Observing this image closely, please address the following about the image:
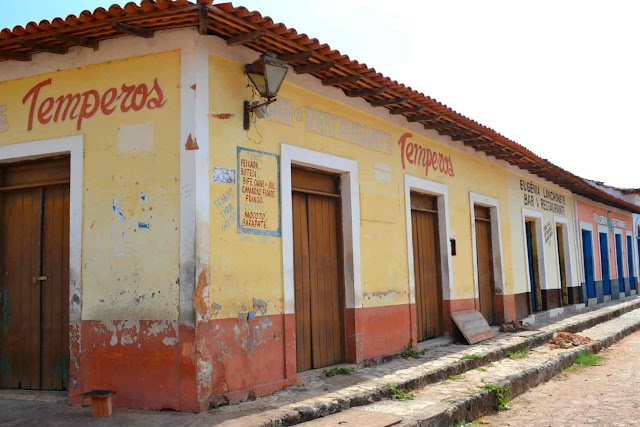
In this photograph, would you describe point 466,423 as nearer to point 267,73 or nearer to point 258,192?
point 258,192

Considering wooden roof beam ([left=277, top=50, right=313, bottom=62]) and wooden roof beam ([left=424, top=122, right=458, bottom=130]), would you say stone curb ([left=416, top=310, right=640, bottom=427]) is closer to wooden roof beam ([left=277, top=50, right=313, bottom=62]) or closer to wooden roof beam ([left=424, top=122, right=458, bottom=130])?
wooden roof beam ([left=277, top=50, right=313, bottom=62])

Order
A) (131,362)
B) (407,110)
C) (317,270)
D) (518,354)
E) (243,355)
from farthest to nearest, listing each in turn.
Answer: (518,354), (407,110), (317,270), (243,355), (131,362)

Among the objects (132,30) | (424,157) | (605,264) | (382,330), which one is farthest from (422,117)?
(605,264)

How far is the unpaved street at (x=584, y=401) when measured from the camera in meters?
5.77

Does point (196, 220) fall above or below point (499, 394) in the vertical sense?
above

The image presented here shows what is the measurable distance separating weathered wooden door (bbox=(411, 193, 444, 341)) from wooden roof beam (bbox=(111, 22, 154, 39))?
4947 millimetres

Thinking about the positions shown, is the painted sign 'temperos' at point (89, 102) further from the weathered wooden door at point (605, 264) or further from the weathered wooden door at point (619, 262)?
the weathered wooden door at point (619, 262)

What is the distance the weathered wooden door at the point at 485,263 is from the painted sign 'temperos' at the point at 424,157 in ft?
5.19

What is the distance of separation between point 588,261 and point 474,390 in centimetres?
1302

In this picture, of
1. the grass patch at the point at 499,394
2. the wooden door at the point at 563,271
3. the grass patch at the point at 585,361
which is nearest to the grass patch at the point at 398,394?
the grass patch at the point at 499,394

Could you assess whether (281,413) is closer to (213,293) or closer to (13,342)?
(213,293)

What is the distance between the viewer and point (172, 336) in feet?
17.2

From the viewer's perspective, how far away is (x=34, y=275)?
6316 millimetres

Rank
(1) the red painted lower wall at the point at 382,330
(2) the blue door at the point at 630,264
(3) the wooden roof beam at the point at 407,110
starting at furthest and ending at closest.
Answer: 1. (2) the blue door at the point at 630,264
2. (3) the wooden roof beam at the point at 407,110
3. (1) the red painted lower wall at the point at 382,330
